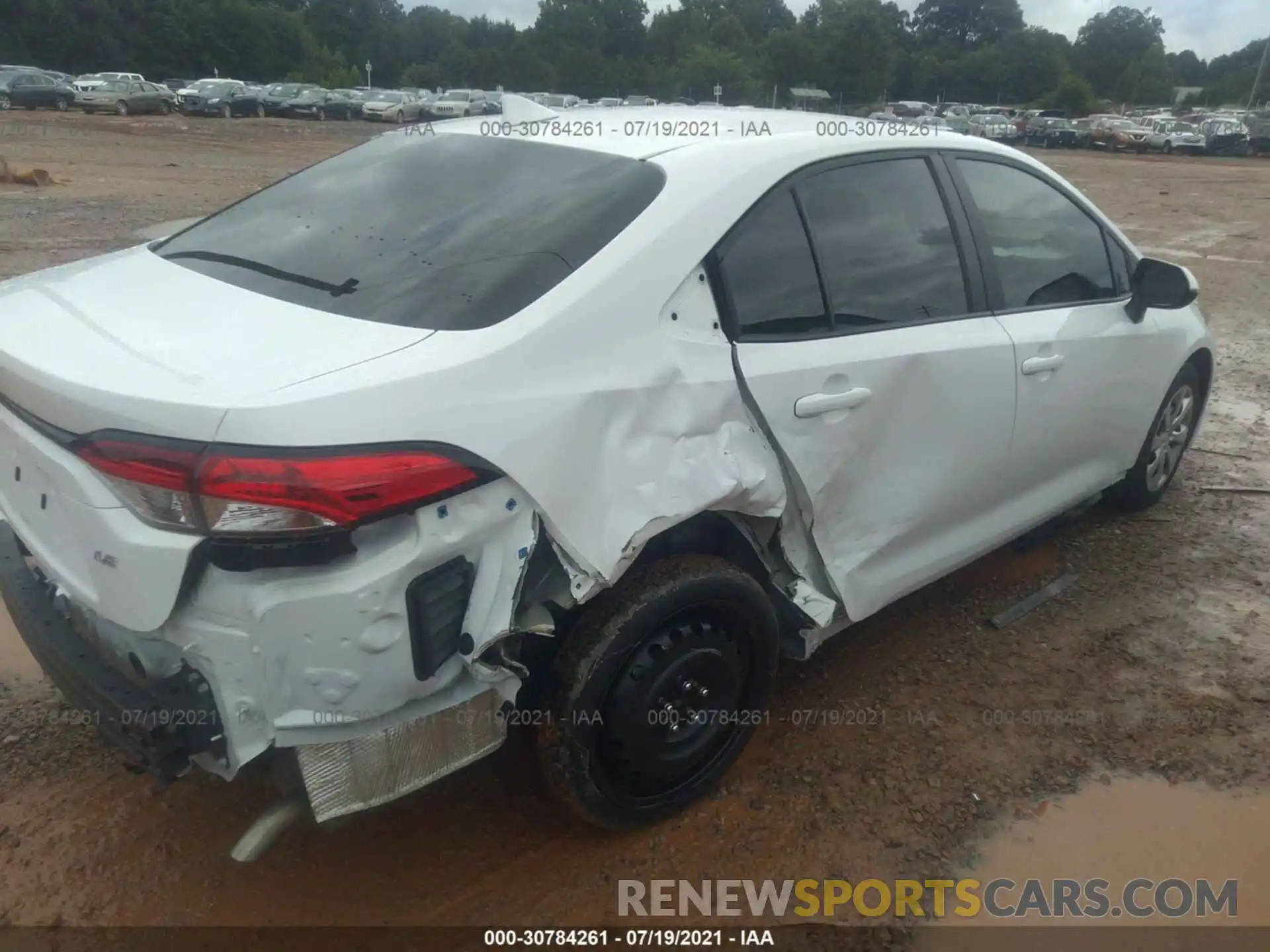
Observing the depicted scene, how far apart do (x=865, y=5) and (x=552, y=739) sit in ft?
257

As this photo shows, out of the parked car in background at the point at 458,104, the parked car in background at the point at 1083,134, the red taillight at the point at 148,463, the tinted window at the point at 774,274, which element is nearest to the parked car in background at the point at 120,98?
the parked car in background at the point at 458,104

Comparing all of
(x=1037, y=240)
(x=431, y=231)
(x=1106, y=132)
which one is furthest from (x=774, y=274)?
(x=1106, y=132)

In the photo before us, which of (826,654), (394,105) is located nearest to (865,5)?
(394,105)

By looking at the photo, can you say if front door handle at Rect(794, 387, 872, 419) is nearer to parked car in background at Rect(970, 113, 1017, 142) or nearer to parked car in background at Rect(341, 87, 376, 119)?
parked car in background at Rect(970, 113, 1017, 142)

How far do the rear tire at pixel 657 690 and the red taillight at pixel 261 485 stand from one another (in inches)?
24.4

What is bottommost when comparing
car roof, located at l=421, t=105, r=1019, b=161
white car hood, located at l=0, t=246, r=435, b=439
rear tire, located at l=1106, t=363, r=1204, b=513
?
rear tire, located at l=1106, t=363, r=1204, b=513

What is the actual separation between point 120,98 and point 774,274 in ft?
118

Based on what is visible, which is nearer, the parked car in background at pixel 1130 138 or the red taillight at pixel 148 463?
the red taillight at pixel 148 463

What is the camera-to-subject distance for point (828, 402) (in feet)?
8.09

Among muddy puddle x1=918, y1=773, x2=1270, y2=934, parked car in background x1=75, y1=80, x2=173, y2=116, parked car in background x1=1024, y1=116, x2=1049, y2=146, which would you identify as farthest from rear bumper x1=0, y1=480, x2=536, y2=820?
parked car in background x1=1024, y1=116, x2=1049, y2=146

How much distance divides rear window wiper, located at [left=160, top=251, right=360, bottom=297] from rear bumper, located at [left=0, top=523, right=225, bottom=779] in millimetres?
887

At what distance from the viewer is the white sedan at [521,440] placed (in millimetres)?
1786

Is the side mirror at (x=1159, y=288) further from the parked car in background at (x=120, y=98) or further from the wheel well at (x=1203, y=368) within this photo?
the parked car in background at (x=120, y=98)

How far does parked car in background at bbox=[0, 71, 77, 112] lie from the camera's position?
99.1 ft
